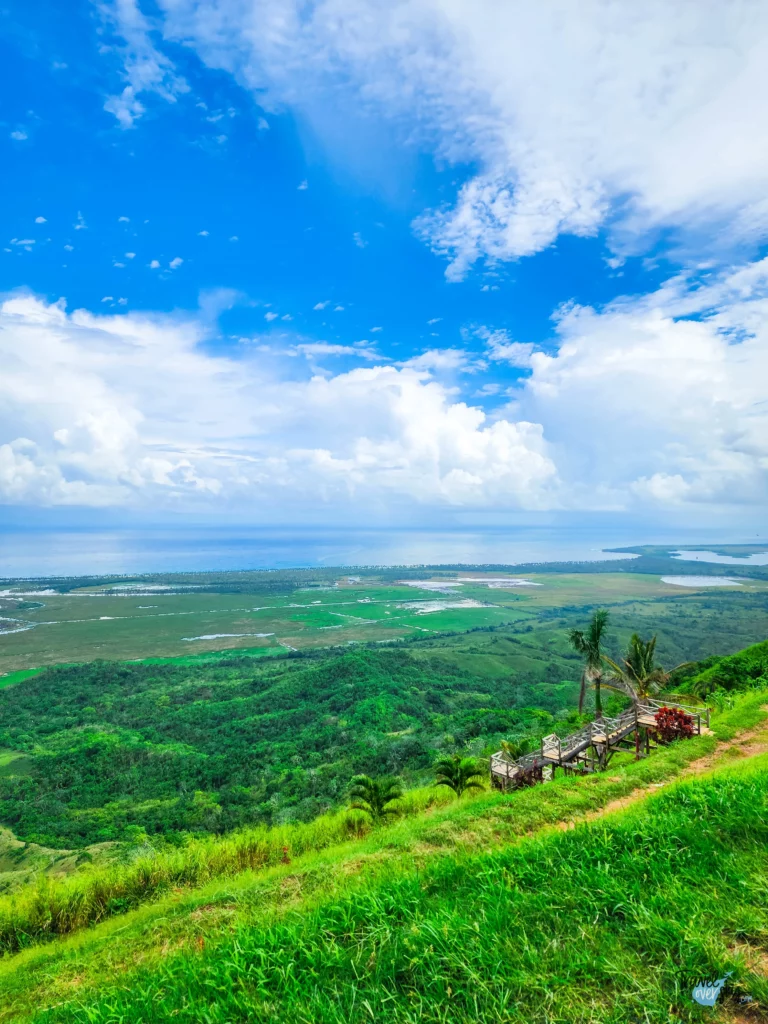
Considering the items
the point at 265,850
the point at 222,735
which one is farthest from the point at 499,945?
the point at 222,735

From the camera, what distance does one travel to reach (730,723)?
615 inches

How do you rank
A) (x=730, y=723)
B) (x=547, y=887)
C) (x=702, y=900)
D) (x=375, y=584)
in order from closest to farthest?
(x=702, y=900) < (x=547, y=887) < (x=730, y=723) < (x=375, y=584)

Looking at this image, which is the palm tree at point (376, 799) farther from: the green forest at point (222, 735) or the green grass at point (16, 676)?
the green grass at point (16, 676)

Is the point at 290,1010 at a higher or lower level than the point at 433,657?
higher

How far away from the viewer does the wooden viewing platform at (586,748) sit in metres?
17.8

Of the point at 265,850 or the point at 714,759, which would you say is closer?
the point at 265,850

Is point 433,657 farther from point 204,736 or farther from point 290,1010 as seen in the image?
point 290,1010

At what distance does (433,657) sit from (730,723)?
197ft

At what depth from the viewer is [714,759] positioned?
1274 cm

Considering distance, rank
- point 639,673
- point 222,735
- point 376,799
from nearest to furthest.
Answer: point 376,799 < point 639,673 < point 222,735

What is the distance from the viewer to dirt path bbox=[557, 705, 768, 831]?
9687 millimetres

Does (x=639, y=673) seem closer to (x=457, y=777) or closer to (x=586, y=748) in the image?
(x=586, y=748)

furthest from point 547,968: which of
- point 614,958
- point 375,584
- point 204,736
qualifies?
point 375,584

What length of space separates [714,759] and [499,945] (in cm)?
1220
